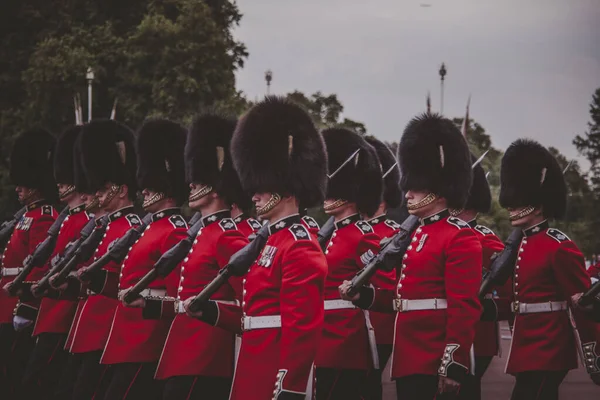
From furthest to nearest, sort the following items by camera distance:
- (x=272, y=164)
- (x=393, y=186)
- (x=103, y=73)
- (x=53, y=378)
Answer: (x=103, y=73) → (x=393, y=186) → (x=53, y=378) → (x=272, y=164)

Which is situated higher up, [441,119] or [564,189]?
[441,119]

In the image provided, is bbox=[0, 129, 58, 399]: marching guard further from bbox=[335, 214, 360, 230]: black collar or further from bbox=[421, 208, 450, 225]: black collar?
bbox=[421, 208, 450, 225]: black collar

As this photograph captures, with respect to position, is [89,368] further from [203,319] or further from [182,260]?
[203,319]

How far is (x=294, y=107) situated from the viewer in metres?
5.41

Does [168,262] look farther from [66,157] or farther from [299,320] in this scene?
[66,157]

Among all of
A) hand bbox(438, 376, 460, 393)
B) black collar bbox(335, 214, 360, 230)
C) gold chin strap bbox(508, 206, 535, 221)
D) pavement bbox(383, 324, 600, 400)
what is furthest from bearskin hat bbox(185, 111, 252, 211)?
pavement bbox(383, 324, 600, 400)

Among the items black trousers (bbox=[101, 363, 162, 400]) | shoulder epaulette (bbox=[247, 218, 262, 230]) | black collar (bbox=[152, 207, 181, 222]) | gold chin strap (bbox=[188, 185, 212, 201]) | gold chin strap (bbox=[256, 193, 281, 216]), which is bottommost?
black trousers (bbox=[101, 363, 162, 400])

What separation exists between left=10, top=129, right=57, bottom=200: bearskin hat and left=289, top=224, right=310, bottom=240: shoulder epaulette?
531 cm

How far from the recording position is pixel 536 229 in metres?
6.46

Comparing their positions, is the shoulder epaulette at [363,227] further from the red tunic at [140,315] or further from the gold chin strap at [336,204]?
the red tunic at [140,315]

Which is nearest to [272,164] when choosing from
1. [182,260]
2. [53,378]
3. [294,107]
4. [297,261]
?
[294,107]

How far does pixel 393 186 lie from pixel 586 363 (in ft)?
Result: 10.3

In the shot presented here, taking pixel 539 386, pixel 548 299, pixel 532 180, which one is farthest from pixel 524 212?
pixel 539 386

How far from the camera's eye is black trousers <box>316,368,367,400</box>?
21.1ft
